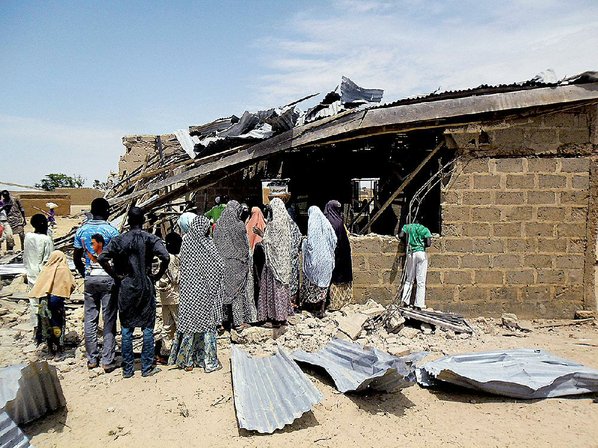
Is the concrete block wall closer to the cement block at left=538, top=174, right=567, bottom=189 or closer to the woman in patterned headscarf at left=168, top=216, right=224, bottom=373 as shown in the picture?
the cement block at left=538, top=174, right=567, bottom=189

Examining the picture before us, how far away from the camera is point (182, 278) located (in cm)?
468

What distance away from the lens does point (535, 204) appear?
20.9 ft

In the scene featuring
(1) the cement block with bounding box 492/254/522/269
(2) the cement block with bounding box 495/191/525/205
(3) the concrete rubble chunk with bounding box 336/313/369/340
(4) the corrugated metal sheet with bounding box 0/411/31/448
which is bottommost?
(4) the corrugated metal sheet with bounding box 0/411/31/448

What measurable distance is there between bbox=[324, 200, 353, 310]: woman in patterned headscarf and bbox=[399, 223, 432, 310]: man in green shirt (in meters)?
0.78

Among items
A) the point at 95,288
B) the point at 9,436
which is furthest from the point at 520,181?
the point at 9,436

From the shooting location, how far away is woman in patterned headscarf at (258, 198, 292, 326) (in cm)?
567

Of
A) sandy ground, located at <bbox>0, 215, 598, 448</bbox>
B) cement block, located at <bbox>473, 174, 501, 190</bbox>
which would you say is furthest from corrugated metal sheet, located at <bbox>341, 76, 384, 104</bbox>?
sandy ground, located at <bbox>0, 215, 598, 448</bbox>

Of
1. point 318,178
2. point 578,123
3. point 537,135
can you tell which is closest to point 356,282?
point 537,135

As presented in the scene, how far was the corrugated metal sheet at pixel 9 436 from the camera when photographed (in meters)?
2.91

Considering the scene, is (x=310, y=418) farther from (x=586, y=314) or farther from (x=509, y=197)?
(x=586, y=314)

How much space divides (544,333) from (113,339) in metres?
5.35

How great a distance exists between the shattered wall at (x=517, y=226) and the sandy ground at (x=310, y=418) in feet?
7.91

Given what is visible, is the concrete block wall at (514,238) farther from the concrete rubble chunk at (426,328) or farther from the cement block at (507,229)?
the concrete rubble chunk at (426,328)

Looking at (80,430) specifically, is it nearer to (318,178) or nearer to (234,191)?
(234,191)
